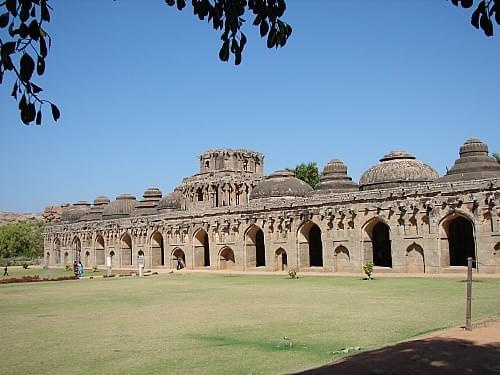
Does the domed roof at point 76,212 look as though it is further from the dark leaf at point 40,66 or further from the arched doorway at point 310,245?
the dark leaf at point 40,66

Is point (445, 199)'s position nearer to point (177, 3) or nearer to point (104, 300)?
point (104, 300)

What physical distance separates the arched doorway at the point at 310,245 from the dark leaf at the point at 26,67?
32202mm

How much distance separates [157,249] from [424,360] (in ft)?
142

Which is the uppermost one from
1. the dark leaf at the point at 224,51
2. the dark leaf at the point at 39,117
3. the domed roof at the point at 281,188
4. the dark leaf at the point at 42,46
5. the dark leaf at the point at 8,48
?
the domed roof at the point at 281,188

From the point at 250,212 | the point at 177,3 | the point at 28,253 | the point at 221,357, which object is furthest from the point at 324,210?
the point at 28,253

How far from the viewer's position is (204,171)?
171 ft

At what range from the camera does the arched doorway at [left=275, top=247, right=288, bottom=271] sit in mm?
37781

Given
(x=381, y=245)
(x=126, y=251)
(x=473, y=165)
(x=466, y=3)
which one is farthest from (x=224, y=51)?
(x=126, y=251)

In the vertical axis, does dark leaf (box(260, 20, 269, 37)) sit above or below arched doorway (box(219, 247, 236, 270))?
above

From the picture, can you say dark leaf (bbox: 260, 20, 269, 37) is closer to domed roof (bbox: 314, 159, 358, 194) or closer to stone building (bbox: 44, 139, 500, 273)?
stone building (bbox: 44, 139, 500, 273)

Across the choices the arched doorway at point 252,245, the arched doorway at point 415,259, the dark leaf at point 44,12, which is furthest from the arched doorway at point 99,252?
the dark leaf at point 44,12

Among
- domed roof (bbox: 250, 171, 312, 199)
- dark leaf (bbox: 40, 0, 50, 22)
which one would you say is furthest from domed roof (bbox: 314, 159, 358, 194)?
dark leaf (bbox: 40, 0, 50, 22)

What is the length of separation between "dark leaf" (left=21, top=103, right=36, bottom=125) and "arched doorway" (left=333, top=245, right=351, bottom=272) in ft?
101

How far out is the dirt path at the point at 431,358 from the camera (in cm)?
758
